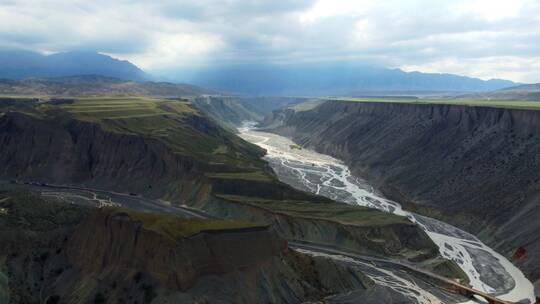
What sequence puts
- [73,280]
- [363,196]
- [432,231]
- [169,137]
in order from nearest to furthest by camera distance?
[73,280] → [432,231] → [363,196] → [169,137]

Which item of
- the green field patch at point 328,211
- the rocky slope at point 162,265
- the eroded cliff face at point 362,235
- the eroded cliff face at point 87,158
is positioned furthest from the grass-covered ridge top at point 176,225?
the eroded cliff face at point 87,158

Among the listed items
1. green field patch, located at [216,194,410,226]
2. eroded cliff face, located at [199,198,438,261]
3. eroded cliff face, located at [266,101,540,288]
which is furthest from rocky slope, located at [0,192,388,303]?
eroded cliff face, located at [266,101,540,288]

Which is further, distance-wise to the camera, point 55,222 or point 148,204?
point 148,204

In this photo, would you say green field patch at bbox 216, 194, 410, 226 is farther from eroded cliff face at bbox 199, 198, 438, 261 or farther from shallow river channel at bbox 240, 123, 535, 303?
shallow river channel at bbox 240, 123, 535, 303

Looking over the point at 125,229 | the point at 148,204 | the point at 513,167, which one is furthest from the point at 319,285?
the point at 513,167

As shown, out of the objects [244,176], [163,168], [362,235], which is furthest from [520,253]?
[163,168]

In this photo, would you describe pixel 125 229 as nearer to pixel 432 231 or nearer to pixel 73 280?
pixel 73 280

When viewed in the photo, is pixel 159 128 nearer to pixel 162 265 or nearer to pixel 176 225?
pixel 176 225
